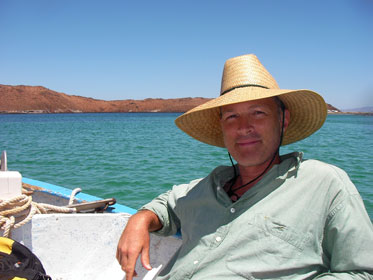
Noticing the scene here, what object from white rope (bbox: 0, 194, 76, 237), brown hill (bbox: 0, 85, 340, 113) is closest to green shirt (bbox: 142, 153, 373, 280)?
white rope (bbox: 0, 194, 76, 237)

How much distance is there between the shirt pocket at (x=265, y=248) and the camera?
1310 mm

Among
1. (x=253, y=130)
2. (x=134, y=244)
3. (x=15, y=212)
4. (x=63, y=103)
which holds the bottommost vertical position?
(x=15, y=212)

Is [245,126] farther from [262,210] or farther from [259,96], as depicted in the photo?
[262,210]

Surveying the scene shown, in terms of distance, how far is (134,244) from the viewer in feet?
5.03

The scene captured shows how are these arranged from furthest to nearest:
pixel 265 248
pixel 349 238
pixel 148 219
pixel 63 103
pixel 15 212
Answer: pixel 63 103, pixel 15 212, pixel 148 219, pixel 265 248, pixel 349 238

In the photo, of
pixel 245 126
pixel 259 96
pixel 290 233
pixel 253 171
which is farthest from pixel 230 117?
pixel 290 233

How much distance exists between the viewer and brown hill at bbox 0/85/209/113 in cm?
9106

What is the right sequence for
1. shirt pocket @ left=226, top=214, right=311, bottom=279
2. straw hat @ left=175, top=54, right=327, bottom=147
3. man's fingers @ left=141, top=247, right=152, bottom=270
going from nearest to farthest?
shirt pocket @ left=226, top=214, right=311, bottom=279 → man's fingers @ left=141, top=247, right=152, bottom=270 → straw hat @ left=175, top=54, right=327, bottom=147

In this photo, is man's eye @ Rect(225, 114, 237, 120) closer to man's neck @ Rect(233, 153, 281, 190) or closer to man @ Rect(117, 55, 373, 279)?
man @ Rect(117, 55, 373, 279)

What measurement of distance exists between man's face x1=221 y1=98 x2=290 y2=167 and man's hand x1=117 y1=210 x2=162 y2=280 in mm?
581

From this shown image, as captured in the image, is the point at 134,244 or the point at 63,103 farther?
the point at 63,103

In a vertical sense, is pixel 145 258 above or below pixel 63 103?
below

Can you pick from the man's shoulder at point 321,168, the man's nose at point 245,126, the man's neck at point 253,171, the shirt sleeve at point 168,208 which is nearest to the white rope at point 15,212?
the shirt sleeve at point 168,208

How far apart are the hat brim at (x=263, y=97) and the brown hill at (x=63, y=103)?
3860 inches
